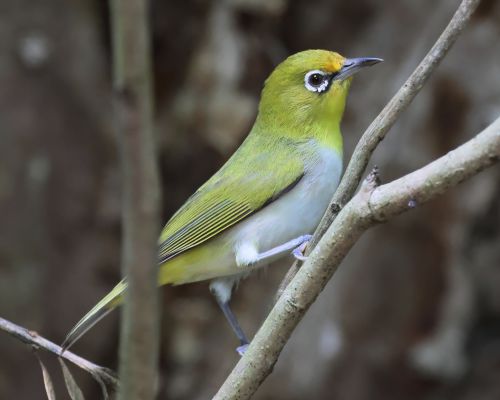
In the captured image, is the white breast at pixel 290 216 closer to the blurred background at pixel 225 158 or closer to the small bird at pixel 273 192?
the small bird at pixel 273 192

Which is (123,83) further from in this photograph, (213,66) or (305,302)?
(213,66)

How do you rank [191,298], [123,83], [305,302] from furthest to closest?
[191,298], [305,302], [123,83]

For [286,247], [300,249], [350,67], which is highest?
[350,67]

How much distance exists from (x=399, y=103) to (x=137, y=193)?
3.94 ft

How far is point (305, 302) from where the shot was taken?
8.29ft

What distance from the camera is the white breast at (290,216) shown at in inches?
162

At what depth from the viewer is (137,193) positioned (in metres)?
1.64

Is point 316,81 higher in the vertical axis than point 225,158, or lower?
lower

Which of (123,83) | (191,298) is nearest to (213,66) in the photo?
(191,298)

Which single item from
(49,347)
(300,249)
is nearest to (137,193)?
(49,347)

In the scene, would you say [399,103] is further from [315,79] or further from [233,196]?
[315,79]

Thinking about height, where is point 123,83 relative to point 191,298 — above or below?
below

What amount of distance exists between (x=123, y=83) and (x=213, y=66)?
4.52m

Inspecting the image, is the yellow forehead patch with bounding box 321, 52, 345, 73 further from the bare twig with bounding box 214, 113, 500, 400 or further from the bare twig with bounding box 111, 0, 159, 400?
the bare twig with bounding box 111, 0, 159, 400
